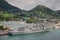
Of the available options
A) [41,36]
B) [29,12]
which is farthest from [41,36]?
[29,12]

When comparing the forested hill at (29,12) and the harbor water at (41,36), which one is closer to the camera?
the harbor water at (41,36)

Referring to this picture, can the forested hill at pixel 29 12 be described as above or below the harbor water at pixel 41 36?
above

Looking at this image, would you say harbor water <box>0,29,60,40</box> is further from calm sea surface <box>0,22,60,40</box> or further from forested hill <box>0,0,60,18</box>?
forested hill <box>0,0,60,18</box>

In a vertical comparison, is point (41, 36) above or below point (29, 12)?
below

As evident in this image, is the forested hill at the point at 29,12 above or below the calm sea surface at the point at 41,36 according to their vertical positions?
above

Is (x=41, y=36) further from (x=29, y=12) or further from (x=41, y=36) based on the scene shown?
(x=29, y=12)

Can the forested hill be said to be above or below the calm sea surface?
above

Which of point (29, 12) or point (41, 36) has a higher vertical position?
point (29, 12)

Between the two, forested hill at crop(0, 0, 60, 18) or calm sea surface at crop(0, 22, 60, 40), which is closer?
calm sea surface at crop(0, 22, 60, 40)

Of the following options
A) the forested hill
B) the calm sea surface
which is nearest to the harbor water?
the calm sea surface

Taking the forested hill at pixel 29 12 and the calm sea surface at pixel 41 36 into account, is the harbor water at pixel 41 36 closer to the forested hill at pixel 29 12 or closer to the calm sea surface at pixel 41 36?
the calm sea surface at pixel 41 36

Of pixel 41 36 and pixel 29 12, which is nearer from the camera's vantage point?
pixel 41 36

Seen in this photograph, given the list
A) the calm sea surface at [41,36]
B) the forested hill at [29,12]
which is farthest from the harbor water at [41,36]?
the forested hill at [29,12]
